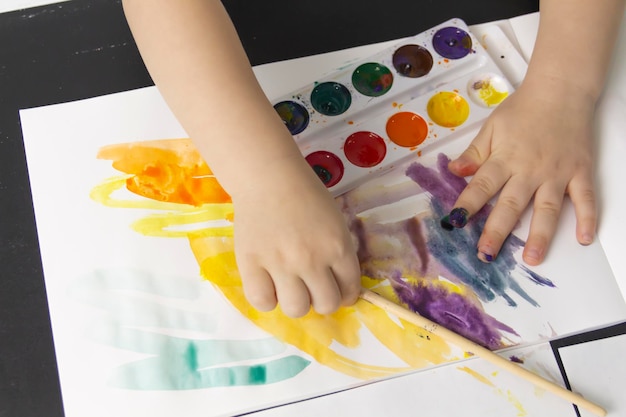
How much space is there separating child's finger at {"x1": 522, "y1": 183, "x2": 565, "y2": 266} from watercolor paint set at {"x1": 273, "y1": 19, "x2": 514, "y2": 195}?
12 centimetres

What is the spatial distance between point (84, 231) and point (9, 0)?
0.37m

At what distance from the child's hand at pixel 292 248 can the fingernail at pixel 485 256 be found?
0.15 metres

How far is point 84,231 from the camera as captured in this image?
0.71 metres

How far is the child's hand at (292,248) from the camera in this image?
0.62m

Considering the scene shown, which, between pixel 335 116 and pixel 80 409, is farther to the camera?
pixel 335 116

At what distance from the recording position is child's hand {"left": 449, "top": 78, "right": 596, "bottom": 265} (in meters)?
0.71

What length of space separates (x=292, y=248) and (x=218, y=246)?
0.12 m

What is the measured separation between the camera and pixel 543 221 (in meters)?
0.71

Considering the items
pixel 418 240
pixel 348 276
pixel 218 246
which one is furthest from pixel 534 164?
pixel 218 246

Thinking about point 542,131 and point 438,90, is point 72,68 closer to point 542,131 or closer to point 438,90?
point 438,90

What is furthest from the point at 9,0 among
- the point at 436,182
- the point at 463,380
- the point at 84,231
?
the point at 463,380

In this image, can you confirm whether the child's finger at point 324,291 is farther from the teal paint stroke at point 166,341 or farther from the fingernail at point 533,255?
the fingernail at point 533,255

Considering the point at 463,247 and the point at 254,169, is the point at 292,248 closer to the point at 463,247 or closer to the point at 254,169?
the point at 254,169

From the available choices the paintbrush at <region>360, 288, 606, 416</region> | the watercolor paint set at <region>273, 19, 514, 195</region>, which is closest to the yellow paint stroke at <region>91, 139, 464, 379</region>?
the paintbrush at <region>360, 288, 606, 416</region>
